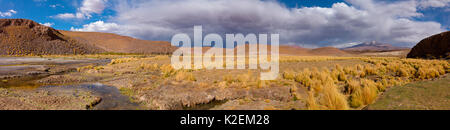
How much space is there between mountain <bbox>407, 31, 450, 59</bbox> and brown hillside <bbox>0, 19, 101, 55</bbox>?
81.0 metres

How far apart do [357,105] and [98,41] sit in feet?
412

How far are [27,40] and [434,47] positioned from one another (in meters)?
92.8

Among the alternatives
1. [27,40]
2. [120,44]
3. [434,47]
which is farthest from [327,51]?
[27,40]

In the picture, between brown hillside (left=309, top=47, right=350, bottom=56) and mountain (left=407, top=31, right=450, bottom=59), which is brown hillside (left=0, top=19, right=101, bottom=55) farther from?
brown hillside (left=309, top=47, right=350, bottom=56)

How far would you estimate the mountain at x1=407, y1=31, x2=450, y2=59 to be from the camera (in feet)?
90.4

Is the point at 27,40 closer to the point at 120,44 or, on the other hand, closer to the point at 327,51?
the point at 120,44

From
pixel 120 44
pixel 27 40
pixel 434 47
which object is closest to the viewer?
pixel 434 47

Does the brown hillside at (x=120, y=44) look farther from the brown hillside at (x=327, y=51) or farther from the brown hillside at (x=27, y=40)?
the brown hillside at (x=327, y=51)

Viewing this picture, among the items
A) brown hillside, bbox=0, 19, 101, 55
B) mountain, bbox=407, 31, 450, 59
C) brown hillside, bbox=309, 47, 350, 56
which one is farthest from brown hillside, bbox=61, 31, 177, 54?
mountain, bbox=407, 31, 450, 59

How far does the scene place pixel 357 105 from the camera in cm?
497

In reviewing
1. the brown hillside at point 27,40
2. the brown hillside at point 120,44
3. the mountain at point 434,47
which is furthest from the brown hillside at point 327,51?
the brown hillside at point 27,40

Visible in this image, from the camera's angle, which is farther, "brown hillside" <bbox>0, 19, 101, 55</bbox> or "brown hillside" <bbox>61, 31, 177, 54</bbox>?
"brown hillside" <bbox>61, 31, 177, 54</bbox>

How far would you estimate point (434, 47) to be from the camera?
1218 inches
